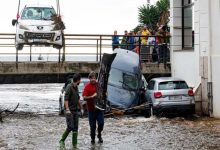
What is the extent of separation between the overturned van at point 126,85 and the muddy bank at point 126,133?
3.56ft

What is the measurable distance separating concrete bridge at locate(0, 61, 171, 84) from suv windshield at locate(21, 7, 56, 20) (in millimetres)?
2554

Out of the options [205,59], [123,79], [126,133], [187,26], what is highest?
[187,26]

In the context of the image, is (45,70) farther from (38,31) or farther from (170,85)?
(170,85)

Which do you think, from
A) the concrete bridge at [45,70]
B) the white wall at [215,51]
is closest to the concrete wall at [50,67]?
the concrete bridge at [45,70]

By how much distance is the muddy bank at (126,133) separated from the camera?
A: 14.6 m

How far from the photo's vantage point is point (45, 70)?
26.5m

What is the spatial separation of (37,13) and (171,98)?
9109 millimetres

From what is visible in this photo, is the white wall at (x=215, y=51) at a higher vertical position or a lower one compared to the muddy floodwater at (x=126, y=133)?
higher

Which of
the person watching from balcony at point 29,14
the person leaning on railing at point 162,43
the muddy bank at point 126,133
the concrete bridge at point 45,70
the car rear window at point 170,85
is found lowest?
the muddy bank at point 126,133

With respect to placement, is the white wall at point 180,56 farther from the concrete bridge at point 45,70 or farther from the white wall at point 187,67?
the concrete bridge at point 45,70

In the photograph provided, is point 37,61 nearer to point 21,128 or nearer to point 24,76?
point 24,76

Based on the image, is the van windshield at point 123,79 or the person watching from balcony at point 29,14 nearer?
the van windshield at point 123,79

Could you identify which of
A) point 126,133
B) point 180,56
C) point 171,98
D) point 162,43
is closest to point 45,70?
point 162,43

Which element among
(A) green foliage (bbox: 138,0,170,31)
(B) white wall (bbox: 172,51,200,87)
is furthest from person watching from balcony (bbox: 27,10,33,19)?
(A) green foliage (bbox: 138,0,170,31)
